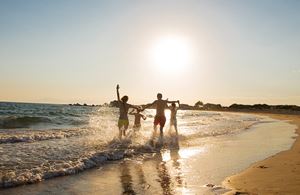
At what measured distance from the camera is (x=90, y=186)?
7738 millimetres

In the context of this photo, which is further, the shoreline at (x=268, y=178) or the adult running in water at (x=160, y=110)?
the adult running in water at (x=160, y=110)

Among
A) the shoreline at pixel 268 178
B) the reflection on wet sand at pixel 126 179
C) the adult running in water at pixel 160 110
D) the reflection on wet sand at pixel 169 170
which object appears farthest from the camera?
the adult running in water at pixel 160 110

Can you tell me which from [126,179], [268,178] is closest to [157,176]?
[126,179]

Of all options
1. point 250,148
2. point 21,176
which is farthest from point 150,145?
point 21,176

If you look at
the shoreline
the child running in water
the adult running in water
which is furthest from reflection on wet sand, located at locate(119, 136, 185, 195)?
the adult running in water

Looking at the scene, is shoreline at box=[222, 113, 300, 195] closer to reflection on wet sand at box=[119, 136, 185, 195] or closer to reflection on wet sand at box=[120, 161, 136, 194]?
reflection on wet sand at box=[119, 136, 185, 195]

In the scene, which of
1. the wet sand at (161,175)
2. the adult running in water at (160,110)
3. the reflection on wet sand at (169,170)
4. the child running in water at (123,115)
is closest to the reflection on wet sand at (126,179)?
A: the wet sand at (161,175)

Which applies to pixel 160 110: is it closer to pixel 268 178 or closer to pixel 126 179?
pixel 126 179

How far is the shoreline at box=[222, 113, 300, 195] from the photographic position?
6995 millimetres

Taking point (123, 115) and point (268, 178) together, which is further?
point (123, 115)

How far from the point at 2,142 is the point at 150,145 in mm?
5794

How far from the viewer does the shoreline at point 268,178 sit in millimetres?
6995

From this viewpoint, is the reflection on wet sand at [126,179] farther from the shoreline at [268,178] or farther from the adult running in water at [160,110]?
the adult running in water at [160,110]

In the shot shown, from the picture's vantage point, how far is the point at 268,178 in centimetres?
816
